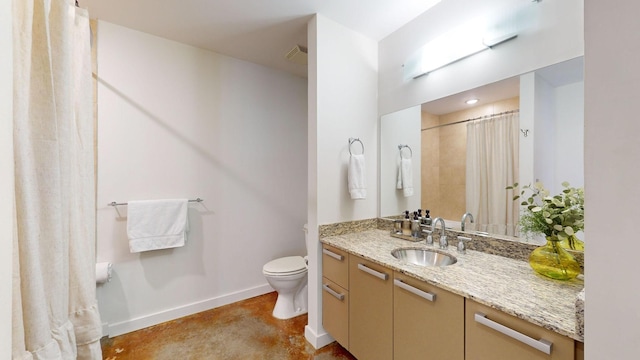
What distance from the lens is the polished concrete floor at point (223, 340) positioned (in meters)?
1.71

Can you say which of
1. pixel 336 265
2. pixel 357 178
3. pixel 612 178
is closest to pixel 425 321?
pixel 336 265

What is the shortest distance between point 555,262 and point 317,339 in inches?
58.8

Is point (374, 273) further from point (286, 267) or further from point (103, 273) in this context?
point (103, 273)

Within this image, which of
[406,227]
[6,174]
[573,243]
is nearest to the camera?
[6,174]

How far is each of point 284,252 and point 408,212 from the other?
1476 millimetres

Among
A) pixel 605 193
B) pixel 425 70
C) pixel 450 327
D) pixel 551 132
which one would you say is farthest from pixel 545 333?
pixel 425 70

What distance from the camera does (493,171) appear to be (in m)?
1.50

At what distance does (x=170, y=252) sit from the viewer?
2160 mm

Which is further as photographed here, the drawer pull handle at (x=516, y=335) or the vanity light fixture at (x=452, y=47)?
the vanity light fixture at (x=452, y=47)

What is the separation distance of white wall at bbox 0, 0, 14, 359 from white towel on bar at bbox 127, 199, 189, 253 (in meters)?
1.75

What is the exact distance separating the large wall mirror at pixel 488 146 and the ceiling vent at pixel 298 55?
0.97 meters

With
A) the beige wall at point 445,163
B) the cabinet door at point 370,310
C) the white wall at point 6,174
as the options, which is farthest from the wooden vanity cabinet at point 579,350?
the white wall at point 6,174

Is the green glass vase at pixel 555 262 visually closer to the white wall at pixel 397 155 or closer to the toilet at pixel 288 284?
the white wall at pixel 397 155

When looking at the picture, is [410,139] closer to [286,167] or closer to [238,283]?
[286,167]
